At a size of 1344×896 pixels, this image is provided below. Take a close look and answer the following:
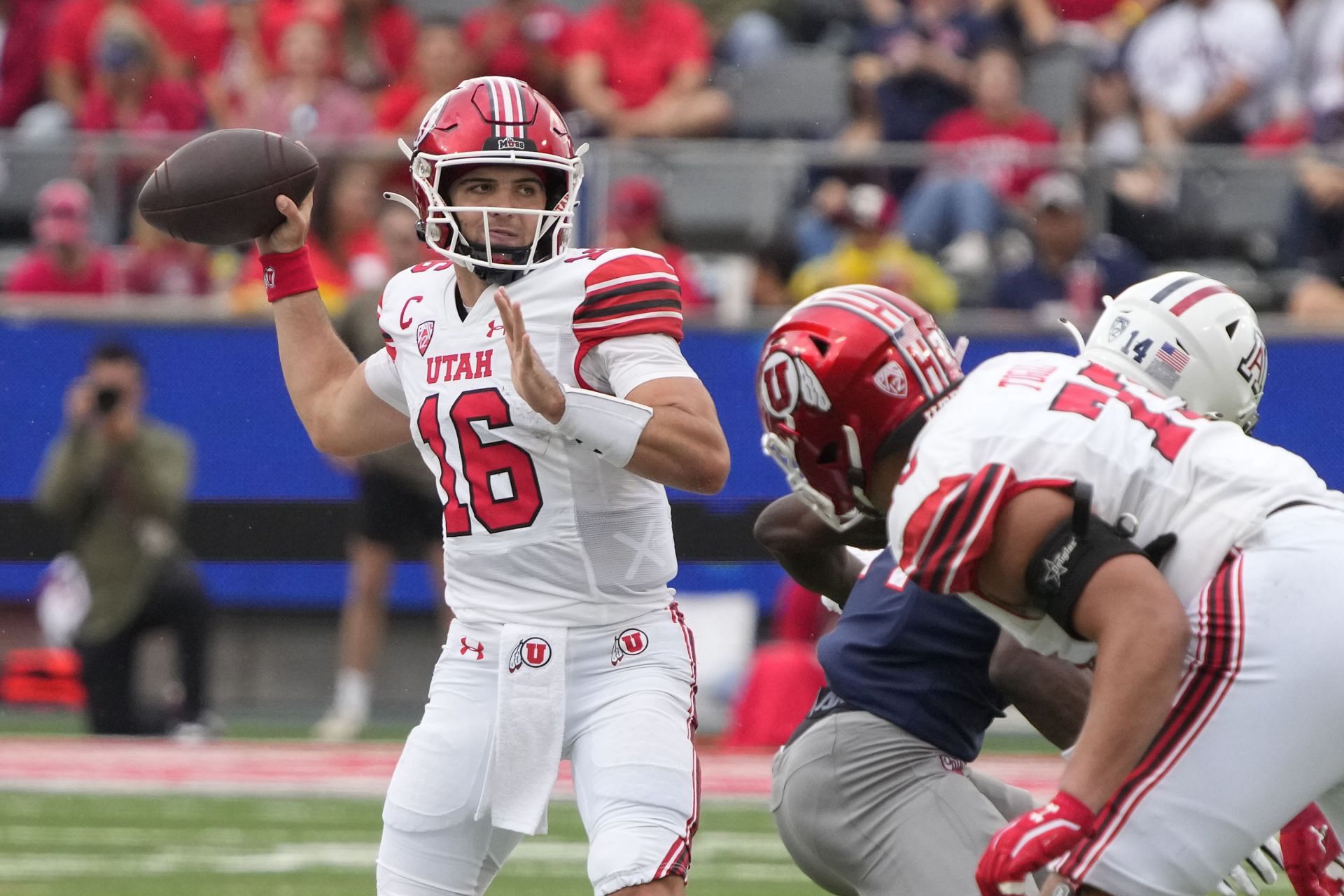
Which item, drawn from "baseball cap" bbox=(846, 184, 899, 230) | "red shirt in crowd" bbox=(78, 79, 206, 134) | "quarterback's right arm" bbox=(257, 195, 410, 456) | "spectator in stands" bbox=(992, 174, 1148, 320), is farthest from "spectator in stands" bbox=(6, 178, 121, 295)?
"quarterback's right arm" bbox=(257, 195, 410, 456)

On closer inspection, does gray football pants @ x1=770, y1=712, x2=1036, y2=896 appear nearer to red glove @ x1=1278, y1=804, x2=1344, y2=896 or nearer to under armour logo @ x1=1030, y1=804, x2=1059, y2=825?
under armour logo @ x1=1030, y1=804, x2=1059, y2=825

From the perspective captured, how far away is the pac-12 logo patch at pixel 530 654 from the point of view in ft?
11.4

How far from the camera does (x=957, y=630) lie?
10.5ft

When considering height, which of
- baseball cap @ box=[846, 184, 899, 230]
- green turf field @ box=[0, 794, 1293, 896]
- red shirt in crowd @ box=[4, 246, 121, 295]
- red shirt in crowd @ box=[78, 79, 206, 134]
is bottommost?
green turf field @ box=[0, 794, 1293, 896]

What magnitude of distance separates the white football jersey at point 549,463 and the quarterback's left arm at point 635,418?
0.22 ft

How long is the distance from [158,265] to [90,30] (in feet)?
6.51

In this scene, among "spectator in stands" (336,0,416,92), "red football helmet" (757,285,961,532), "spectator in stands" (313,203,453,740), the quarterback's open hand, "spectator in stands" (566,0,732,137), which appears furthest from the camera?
"spectator in stands" (336,0,416,92)

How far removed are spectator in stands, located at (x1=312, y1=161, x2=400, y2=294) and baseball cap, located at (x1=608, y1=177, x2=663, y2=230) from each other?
3.73 feet

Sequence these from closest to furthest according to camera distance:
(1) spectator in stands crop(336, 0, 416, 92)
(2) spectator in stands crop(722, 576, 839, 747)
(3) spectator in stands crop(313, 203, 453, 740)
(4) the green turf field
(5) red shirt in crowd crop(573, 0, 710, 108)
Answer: (4) the green turf field < (2) spectator in stands crop(722, 576, 839, 747) < (3) spectator in stands crop(313, 203, 453, 740) < (5) red shirt in crowd crop(573, 0, 710, 108) < (1) spectator in stands crop(336, 0, 416, 92)

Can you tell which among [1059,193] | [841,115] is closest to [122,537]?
[841,115]

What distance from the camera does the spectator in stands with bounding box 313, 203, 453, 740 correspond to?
8562 mm

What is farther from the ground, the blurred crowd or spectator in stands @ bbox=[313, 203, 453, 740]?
the blurred crowd

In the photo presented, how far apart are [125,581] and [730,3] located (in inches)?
212

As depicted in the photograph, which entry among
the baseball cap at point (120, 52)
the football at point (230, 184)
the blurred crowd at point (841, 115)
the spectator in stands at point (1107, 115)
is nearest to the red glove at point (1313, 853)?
the football at point (230, 184)
